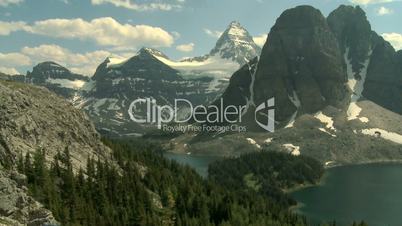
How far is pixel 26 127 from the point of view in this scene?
136375 mm

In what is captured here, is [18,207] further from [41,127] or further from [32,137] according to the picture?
[41,127]

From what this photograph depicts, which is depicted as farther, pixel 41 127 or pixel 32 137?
pixel 41 127

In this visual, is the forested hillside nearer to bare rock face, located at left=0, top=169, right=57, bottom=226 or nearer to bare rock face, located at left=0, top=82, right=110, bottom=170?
bare rock face, located at left=0, top=82, right=110, bottom=170

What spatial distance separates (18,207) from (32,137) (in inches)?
1975

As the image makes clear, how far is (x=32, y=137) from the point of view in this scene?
13775 centimetres

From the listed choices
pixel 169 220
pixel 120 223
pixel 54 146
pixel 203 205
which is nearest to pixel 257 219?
pixel 203 205

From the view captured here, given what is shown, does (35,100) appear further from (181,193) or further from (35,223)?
(35,223)

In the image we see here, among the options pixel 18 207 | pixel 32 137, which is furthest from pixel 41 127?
pixel 18 207

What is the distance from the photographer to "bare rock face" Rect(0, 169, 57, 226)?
287 feet

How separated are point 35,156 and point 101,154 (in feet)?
149

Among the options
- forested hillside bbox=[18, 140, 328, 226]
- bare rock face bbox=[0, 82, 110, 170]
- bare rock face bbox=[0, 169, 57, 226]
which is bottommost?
forested hillside bbox=[18, 140, 328, 226]

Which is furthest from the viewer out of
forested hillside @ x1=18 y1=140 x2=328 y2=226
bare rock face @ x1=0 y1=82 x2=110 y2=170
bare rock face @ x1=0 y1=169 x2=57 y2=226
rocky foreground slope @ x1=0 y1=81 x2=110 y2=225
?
bare rock face @ x1=0 y1=82 x2=110 y2=170

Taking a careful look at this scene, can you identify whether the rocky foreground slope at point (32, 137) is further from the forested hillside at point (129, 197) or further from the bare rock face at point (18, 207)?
the forested hillside at point (129, 197)

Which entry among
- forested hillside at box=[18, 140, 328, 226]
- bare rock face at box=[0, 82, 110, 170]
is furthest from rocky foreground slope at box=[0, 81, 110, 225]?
forested hillside at box=[18, 140, 328, 226]
